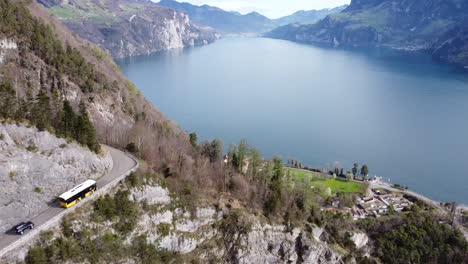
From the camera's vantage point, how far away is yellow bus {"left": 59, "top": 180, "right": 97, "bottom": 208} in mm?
34531

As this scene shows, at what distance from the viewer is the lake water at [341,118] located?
9350 centimetres

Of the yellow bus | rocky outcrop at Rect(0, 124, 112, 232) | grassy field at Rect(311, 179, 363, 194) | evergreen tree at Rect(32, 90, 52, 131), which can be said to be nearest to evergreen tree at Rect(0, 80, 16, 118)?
rocky outcrop at Rect(0, 124, 112, 232)

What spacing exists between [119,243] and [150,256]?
156 inches

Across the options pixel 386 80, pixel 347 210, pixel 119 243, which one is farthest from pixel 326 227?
pixel 386 80

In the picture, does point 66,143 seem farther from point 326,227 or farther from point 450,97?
point 450,97

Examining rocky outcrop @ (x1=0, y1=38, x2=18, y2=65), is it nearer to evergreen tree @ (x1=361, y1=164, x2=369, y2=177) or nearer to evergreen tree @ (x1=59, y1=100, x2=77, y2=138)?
evergreen tree @ (x1=59, y1=100, x2=77, y2=138)

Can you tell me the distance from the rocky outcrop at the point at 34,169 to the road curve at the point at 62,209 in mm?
990

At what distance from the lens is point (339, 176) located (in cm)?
8231

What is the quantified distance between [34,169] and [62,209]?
4.88 meters

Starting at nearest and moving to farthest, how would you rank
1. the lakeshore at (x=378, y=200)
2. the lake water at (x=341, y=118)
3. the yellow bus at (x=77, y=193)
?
the yellow bus at (x=77, y=193), the lakeshore at (x=378, y=200), the lake water at (x=341, y=118)

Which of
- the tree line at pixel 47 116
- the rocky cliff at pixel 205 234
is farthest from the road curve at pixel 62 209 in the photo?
the tree line at pixel 47 116

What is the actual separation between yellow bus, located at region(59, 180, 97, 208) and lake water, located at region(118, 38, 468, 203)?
6332 centimetres

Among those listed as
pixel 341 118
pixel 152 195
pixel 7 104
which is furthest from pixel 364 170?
pixel 7 104

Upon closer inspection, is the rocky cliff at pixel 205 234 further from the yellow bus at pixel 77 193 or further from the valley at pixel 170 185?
the yellow bus at pixel 77 193
